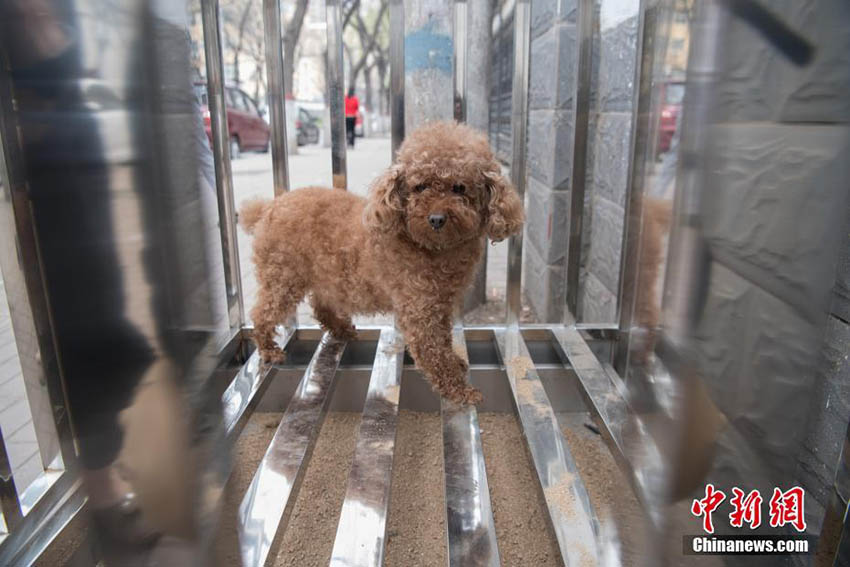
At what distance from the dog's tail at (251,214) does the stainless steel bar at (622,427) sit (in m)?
0.99

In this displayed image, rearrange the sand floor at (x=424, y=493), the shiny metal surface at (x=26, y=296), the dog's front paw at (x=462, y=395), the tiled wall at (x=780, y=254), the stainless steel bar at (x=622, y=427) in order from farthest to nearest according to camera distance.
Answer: the dog's front paw at (x=462, y=395)
the sand floor at (x=424, y=493)
the stainless steel bar at (x=622, y=427)
the shiny metal surface at (x=26, y=296)
the tiled wall at (x=780, y=254)

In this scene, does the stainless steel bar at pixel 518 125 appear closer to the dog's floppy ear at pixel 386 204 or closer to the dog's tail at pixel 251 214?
the dog's floppy ear at pixel 386 204

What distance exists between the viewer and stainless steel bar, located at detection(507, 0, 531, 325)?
167 centimetres

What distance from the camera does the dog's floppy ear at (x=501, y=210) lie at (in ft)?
4.54

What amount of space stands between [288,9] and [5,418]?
55.1 inches

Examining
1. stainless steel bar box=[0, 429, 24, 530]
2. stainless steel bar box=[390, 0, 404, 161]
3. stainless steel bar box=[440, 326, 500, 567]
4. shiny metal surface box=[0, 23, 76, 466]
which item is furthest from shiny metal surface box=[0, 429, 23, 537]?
stainless steel bar box=[390, 0, 404, 161]

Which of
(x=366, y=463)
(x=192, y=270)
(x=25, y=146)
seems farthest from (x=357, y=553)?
(x=25, y=146)

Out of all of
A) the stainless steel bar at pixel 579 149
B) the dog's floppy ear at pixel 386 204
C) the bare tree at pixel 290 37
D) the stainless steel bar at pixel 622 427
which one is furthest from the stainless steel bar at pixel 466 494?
the bare tree at pixel 290 37

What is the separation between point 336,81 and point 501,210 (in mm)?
697

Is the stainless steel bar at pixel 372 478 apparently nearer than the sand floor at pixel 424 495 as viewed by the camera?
Yes

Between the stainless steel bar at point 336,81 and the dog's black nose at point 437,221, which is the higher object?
the stainless steel bar at point 336,81

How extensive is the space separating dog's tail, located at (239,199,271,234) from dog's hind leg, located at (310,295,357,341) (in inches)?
11.5

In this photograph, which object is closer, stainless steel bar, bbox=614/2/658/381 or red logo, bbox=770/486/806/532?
red logo, bbox=770/486/806/532

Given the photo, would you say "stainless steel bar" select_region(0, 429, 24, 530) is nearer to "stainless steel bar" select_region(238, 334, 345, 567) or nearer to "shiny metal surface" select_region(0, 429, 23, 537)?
"shiny metal surface" select_region(0, 429, 23, 537)
